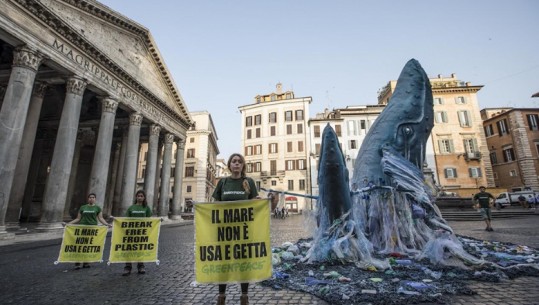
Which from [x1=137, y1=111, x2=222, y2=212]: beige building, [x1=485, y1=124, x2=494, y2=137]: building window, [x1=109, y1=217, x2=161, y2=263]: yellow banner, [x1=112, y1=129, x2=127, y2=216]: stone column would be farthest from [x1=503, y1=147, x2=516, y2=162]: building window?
[x1=112, y1=129, x2=127, y2=216]: stone column

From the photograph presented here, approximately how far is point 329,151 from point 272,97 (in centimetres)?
4125

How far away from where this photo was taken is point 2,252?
7910 mm

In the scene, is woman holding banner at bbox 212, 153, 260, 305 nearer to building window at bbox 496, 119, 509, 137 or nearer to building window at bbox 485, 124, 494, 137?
building window at bbox 496, 119, 509, 137

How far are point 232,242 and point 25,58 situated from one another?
43.0 feet

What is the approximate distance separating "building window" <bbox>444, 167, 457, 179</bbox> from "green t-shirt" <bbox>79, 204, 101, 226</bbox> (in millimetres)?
39056

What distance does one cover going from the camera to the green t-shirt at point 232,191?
3.53m

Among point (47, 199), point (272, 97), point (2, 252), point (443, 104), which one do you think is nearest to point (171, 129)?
point (47, 199)

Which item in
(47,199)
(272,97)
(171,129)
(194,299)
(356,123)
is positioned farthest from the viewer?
(272,97)

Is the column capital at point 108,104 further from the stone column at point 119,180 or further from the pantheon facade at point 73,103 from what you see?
the stone column at point 119,180

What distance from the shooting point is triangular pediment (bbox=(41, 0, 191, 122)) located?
46.5 feet

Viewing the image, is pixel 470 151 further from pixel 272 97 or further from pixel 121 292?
pixel 121 292

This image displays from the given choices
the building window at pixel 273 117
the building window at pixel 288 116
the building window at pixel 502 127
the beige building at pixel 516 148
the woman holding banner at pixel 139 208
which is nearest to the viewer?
the woman holding banner at pixel 139 208

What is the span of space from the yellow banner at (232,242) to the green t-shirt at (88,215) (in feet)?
15.2

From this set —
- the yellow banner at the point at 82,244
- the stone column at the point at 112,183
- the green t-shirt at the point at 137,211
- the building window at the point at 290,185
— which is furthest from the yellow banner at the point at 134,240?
the building window at the point at 290,185
